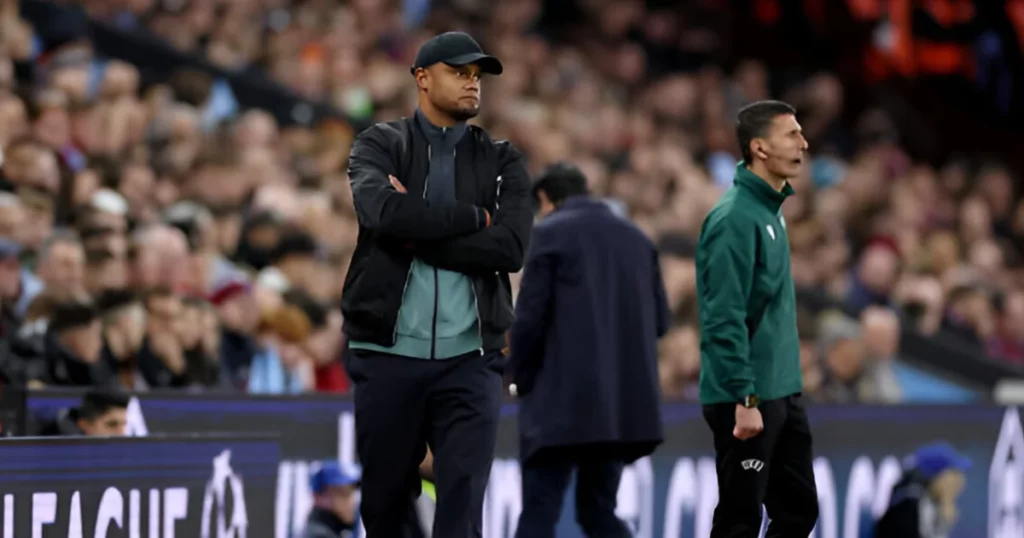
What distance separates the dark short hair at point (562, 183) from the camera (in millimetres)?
9328

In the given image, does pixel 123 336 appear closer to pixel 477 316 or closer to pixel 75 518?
pixel 75 518

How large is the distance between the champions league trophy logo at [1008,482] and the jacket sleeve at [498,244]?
295 inches

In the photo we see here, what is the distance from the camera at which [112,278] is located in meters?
11.1

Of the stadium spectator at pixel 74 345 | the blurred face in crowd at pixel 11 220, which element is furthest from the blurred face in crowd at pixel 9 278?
the blurred face in crowd at pixel 11 220

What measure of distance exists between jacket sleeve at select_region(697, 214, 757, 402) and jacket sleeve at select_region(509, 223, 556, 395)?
1195 millimetres

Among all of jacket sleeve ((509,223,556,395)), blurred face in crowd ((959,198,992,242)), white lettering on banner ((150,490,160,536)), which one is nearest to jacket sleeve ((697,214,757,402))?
jacket sleeve ((509,223,556,395))

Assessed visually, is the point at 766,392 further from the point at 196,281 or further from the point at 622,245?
the point at 196,281

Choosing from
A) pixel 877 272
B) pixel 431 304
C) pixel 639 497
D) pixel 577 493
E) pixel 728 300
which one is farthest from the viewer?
pixel 877 272

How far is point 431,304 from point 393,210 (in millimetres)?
385

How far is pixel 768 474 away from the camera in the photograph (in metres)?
7.99

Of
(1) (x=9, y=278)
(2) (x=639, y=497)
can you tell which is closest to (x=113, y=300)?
(1) (x=9, y=278)

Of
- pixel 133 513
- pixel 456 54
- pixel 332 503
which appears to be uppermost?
pixel 456 54

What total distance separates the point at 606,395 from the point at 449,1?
12.7 meters

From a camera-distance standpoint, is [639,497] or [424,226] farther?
[639,497]
